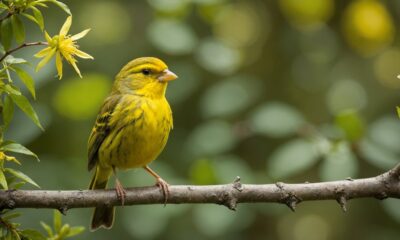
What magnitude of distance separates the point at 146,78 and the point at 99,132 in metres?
0.62

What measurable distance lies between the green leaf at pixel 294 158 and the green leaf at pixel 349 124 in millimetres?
318

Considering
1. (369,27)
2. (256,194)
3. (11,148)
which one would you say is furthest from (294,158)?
(11,148)

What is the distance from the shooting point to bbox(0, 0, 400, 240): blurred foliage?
15.1ft

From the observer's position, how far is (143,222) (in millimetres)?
4949

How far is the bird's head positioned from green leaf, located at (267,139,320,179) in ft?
3.17

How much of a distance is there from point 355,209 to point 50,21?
3.30m

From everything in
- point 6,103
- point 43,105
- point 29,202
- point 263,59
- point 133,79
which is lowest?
point 29,202

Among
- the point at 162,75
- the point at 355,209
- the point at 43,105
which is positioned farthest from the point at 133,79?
the point at 355,209

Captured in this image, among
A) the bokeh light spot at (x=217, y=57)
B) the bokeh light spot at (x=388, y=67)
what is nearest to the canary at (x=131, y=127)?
the bokeh light spot at (x=217, y=57)

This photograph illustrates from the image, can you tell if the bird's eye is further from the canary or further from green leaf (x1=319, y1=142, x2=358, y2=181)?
green leaf (x1=319, y1=142, x2=358, y2=181)

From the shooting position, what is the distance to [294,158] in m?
4.43

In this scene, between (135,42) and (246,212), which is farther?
(135,42)

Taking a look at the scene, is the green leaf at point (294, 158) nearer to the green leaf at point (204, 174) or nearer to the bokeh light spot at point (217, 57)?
the green leaf at point (204, 174)

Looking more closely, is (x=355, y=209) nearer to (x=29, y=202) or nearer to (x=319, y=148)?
(x=319, y=148)
